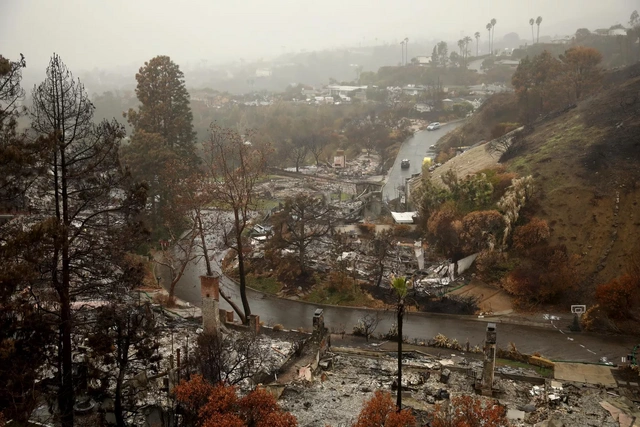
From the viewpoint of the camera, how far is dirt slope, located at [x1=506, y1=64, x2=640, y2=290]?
22453mm

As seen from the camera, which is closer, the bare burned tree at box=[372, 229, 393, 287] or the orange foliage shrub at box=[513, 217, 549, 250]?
the bare burned tree at box=[372, 229, 393, 287]

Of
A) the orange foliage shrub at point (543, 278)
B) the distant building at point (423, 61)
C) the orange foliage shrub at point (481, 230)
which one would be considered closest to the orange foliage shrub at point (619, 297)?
the orange foliage shrub at point (543, 278)

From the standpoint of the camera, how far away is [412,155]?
4628cm

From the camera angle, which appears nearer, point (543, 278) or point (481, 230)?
point (543, 278)

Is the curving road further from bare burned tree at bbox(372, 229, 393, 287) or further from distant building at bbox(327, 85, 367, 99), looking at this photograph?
distant building at bbox(327, 85, 367, 99)

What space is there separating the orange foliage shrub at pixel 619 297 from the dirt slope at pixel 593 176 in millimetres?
2089

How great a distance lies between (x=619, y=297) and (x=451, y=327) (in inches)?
198

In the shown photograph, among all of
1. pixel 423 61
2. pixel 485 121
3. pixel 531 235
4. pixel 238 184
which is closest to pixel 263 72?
pixel 423 61

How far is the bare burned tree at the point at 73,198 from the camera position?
10.2 m

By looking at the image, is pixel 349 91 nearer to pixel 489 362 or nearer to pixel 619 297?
pixel 619 297

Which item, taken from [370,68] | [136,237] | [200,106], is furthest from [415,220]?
[370,68]

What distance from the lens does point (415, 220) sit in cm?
2797

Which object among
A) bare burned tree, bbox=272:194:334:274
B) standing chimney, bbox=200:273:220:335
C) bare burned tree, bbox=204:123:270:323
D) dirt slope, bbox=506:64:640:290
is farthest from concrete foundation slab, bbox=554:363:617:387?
bare burned tree, bbox=272:194:334:274

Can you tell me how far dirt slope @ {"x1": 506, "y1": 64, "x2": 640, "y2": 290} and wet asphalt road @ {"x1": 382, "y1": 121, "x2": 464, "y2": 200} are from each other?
346 inches
